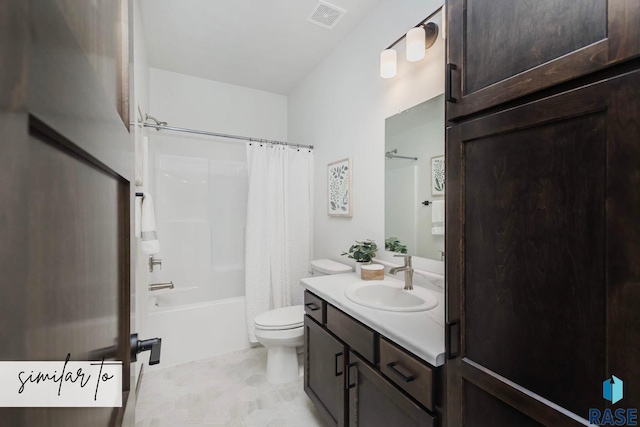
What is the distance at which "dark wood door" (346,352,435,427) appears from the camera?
1.04 meters

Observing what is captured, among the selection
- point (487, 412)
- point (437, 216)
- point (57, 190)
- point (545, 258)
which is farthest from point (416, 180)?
point (57, 190)

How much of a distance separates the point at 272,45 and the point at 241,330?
2490 mm

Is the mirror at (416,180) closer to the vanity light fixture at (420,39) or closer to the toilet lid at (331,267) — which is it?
the vanity light fixture at (420,39)

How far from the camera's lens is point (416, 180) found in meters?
1.72

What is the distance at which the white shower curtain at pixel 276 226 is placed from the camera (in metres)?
2.68

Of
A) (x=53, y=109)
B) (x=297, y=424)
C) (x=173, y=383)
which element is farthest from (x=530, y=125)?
(x=173, y=383)

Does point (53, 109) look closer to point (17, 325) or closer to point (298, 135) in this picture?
point (17, 325)

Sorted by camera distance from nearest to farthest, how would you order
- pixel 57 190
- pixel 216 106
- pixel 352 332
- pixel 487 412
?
1. pixel 57 190
2. pixel 487 412
3. pixel 352 332
4. pixel 216 106

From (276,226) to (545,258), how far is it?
2.28 m

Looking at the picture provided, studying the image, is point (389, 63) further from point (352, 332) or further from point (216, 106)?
point (216, 106)

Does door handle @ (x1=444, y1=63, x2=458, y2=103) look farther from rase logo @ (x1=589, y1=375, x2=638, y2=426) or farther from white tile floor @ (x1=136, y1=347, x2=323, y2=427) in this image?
white tile floor @ (x1=136, y1=347, x2=323, y2=427)

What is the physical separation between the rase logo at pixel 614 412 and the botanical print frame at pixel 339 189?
1.77m

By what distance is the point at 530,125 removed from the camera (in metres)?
0.70

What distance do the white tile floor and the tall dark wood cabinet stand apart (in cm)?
133
